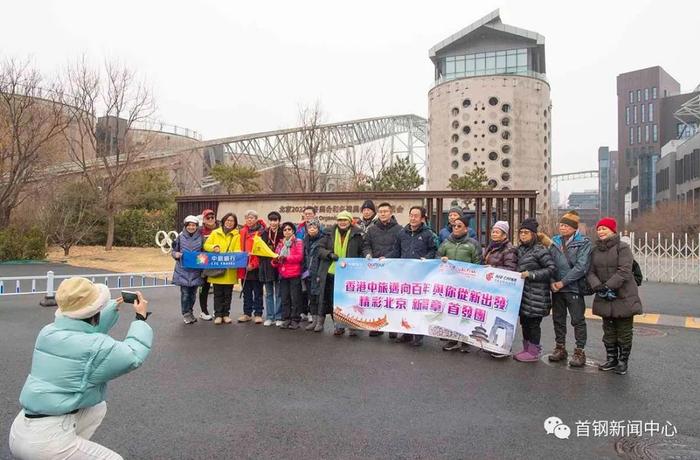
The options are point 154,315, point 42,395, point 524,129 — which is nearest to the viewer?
point 42,395

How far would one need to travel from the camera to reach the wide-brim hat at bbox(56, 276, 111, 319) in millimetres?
2635

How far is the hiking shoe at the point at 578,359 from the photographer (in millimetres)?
6117

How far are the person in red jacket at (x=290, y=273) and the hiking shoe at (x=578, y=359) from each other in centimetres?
409

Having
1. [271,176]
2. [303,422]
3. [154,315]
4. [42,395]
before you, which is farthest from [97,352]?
[271,176]

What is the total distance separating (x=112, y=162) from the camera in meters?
32.9

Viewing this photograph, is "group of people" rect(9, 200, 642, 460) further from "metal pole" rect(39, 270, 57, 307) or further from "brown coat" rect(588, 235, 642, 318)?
"metal pole" rect(39, 270, 57, 307)

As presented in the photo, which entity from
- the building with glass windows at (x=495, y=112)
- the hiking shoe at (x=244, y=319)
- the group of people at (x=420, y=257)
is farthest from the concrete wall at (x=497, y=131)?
Result: the hiking shoe at (x=244, y=319)

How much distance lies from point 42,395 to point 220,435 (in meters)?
1.77

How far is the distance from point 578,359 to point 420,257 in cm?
249

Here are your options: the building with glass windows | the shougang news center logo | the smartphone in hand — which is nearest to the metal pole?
the smartphone in hand

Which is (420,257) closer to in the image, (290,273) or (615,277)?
(290,273)

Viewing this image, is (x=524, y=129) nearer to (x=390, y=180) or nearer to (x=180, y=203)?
(x=390, y=180)

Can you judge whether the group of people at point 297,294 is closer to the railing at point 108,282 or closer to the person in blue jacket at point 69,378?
the person in blue jacket at point 69,378

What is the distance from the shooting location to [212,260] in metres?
8.34
